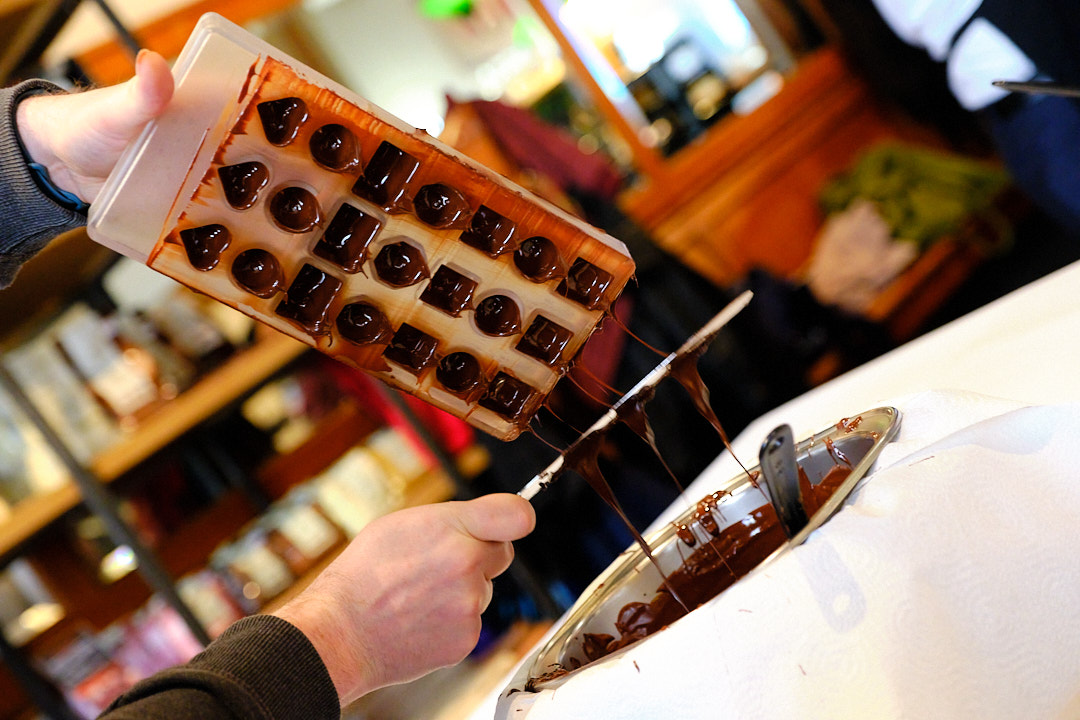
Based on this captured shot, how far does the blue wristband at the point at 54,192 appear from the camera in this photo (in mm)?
985

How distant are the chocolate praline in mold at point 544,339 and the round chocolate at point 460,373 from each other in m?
0.06

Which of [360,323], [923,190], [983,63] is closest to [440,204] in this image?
[360,323]

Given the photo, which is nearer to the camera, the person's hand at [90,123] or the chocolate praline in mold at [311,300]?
the person's hand at [90,123]

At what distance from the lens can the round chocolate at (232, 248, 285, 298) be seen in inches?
34.3

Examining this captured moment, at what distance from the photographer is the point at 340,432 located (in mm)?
2721

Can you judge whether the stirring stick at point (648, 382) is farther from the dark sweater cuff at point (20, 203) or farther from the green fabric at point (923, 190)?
the green fabric at point (923, 190)

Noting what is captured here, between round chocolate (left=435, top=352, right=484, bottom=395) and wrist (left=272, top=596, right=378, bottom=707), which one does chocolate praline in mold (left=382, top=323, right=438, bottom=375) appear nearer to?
round chocolate (left=435, top=352, right=484, bottom=395)

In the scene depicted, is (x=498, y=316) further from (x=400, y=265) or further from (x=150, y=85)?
(x=150, y=85)

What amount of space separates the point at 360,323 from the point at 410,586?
0.29 m

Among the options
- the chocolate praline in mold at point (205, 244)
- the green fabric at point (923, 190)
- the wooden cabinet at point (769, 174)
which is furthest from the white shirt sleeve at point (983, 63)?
the chocolate praline in mold at point (205, 244)

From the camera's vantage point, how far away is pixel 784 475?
2.23ft

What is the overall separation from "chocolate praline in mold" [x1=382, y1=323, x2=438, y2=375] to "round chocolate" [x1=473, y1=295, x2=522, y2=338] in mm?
61

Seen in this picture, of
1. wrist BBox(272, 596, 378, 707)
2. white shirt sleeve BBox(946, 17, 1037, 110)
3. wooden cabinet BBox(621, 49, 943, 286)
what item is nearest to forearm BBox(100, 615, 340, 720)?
wrist BBox(272, 596, 378, 707)

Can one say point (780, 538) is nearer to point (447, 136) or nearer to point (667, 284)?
point (667, 284)
